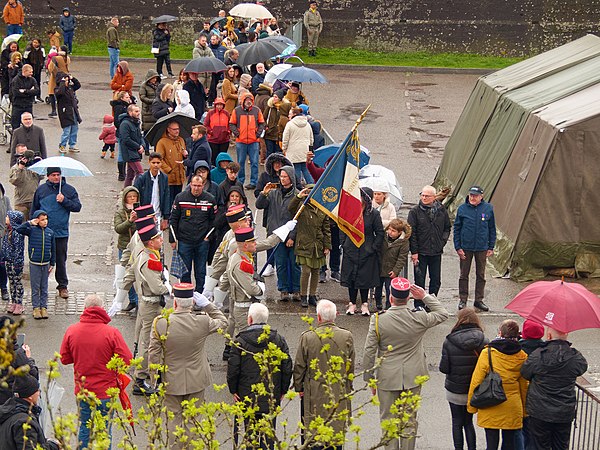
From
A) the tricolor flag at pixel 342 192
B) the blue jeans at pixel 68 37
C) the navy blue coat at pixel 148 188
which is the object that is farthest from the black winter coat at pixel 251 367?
the blue jeans at pixel 68 37

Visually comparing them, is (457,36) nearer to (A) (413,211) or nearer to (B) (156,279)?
(A) (413,211)

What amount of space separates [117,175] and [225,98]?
264cm

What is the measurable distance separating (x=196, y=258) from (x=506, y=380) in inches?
224

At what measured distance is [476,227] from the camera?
45.6 feet

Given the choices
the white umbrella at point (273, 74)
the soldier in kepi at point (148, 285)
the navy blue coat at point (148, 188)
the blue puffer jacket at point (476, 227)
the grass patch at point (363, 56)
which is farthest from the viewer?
the grass patch at point (363, 56)

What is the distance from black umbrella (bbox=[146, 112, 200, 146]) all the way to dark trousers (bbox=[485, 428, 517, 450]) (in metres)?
8.55

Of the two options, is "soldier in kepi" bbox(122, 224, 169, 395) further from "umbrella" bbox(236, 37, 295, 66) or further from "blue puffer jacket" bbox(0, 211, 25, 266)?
"umbrella" bbox(236, 37, 295, 66)

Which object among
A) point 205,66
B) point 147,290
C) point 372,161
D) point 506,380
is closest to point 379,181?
point 147,290

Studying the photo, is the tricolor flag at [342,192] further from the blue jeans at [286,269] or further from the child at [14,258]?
the child at [14,258]

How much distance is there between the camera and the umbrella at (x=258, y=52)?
22.8 metres

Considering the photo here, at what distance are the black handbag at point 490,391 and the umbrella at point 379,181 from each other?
5.06m

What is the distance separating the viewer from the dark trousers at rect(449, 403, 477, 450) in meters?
9.88

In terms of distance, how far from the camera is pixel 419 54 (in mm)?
34562

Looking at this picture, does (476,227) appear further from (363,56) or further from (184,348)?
(363,56)
